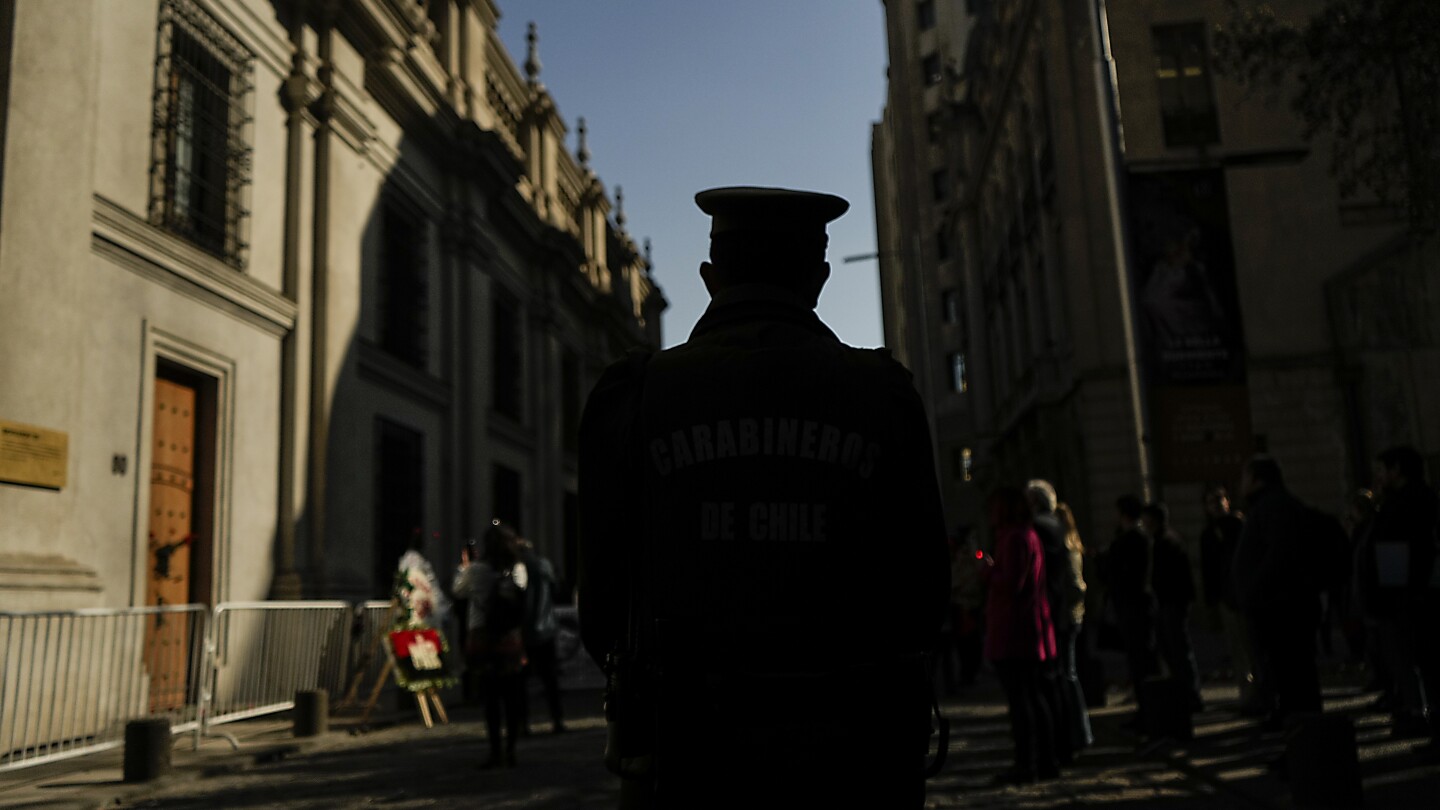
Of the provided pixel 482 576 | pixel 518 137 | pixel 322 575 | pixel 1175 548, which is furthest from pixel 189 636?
pixel 518 137

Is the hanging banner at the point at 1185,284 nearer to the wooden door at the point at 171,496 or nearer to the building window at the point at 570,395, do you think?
the wooden door at the point at 171,496

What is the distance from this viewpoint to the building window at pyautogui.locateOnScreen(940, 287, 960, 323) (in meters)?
52.6

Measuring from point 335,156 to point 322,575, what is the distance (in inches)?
221

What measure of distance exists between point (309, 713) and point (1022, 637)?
23.1ft

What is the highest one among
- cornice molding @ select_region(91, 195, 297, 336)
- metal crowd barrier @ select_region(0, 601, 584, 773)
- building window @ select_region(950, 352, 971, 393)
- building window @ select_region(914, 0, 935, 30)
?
building window @ select_region(914, 0, 935, 30)

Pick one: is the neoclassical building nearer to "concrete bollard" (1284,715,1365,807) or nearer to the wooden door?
the wooden door

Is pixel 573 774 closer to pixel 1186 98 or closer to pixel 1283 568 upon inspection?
pixel 1283 568

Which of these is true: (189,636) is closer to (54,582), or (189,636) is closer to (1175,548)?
(54,582)

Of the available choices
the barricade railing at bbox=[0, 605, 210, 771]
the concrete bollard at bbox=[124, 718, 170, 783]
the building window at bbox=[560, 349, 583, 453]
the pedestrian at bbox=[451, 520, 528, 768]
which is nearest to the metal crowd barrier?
the barricade railing at bbox=[0, 605, 210, 771]

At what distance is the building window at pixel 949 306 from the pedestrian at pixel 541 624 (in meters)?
42.8

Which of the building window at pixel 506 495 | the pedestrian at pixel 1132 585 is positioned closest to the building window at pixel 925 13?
the building window at pixel 506 495

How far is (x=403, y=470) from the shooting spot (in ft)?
63.5

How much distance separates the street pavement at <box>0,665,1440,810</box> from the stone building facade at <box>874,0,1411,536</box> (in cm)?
440

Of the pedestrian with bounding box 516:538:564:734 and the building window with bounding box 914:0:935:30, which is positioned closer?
the pedestrian with bounding box 516:538:564:734
